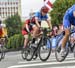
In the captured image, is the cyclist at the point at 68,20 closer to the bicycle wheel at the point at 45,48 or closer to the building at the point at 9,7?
the bicycle wheel at the point at 45,48

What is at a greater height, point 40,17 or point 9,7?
point 40,17

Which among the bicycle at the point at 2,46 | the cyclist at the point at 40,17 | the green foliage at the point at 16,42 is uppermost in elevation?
the cyclist at the point at 40,17

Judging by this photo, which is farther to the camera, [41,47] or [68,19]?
[41,47]

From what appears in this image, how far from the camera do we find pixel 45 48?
33.8ft

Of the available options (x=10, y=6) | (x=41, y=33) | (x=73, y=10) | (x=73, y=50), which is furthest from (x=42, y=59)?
(x=10, y=6)

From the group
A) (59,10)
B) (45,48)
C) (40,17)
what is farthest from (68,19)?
(59,10)

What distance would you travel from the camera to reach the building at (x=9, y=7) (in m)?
185

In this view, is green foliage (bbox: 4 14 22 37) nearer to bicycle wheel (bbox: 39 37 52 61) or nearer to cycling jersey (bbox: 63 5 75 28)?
bicycle wheel (bbox: 39 37 52 61)

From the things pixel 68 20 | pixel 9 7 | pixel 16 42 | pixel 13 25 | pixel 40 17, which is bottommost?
pixel 9 7

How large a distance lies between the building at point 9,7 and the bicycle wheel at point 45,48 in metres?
172

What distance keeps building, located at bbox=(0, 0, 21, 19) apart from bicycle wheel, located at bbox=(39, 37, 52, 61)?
171660 millimetres

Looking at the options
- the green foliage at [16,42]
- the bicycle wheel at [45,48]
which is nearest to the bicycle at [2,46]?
the bicycle wheel at [45,48]

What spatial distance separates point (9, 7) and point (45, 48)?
185673 millimetres

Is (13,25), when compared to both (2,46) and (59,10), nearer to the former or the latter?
(59,10)
